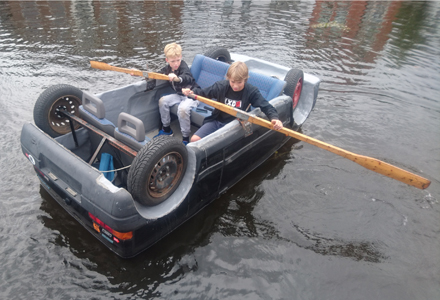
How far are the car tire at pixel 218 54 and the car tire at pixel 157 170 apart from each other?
10.7 feet

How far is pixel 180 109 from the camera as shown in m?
4.89

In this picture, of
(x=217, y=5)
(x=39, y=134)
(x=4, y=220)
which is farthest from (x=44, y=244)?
(x=217, y=5)

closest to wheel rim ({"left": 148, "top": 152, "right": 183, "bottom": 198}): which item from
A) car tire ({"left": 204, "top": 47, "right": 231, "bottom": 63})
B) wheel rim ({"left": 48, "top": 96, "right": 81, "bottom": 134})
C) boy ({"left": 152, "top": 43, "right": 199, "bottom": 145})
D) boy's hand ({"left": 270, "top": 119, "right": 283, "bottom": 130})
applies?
boy's hand ({"left": 270, "top": 119, "right": 283, "bottom": 130})

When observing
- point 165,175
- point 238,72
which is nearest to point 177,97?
point 238,72

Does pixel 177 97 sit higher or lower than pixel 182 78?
lower

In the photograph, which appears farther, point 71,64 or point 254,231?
point 71,64

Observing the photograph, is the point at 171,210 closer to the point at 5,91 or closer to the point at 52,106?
the point at 52,106

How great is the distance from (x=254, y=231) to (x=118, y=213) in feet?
6.64

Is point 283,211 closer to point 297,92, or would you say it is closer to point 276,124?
point 276,124

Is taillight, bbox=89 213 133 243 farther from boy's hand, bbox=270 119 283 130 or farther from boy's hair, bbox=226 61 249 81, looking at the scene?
boy's hair, bbox=226 61 249 81

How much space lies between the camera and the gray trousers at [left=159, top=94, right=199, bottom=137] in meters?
4.90

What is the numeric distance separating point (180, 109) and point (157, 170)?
6.15 feet

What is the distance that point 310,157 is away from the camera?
586 cm

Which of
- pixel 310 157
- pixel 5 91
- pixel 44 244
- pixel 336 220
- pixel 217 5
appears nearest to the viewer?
pixel 44 244
